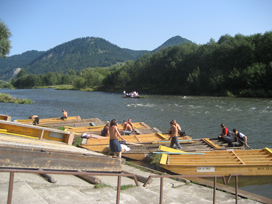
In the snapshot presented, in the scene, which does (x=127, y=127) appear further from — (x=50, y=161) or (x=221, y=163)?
(x=50, y=161)

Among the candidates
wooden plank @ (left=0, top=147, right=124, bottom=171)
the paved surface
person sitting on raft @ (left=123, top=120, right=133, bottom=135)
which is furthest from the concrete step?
person sitting on raft @ (left=123, top=120, right=133, bottom=135)

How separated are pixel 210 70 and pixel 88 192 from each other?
5783cm

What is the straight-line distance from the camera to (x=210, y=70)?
60125mm

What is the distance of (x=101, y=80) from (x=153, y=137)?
9002 centimetres

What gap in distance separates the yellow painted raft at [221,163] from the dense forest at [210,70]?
38.8 meters

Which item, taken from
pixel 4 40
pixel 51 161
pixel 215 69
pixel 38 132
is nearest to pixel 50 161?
pixel 51 161

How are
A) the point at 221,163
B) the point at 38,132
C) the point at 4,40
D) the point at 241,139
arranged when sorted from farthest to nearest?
1. the point at 4,40
2. the point at 241,139
3. the point at 38,132
4. the point at 221,163

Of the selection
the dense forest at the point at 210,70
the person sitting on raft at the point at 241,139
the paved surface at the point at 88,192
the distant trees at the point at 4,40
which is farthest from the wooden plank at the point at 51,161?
the dense forest at the point at 210,70

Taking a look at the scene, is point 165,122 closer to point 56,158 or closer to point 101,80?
point 56,158

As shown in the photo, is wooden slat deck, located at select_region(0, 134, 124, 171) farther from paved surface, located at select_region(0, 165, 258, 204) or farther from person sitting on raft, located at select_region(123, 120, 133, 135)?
person sitting on raft, located at select_region(123, 120, 133, 135)

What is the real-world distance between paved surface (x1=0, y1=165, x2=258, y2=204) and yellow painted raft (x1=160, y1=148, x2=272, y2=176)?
69.5 inches

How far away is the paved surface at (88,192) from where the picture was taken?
496 cm

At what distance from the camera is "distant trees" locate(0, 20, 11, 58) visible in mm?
40894

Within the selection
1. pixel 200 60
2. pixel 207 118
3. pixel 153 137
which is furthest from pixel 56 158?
pixel 200 60
